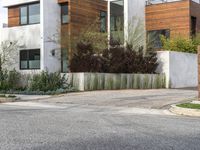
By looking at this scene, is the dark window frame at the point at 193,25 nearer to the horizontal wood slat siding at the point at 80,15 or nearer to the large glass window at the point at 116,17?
the large glass window at the point at 116,17

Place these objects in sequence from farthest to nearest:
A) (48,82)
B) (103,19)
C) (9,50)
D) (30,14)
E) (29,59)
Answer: (103,19), (9,50), (30,14), (29,59), (48,82)

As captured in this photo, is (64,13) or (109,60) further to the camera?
(64,13)

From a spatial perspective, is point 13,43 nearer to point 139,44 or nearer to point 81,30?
point 81,30

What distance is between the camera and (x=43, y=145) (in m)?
8.42

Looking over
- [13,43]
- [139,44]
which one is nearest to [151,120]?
[139,44]

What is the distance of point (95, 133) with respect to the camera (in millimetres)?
10094

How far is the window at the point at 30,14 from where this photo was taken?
34.5 m

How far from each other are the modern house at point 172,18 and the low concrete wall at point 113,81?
531 centimetres

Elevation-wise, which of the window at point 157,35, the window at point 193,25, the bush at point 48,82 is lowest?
the bush at point 48,82

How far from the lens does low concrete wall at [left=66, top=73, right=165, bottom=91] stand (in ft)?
85.8

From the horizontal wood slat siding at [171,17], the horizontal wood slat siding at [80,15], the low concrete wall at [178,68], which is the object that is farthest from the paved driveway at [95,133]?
the horizontal wood slat siding at [171,17]

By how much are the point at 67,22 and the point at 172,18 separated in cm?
853

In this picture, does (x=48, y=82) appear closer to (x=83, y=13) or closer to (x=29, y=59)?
(x=29, y=59)

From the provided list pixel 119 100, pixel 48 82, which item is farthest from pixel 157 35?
pixel 119 100
